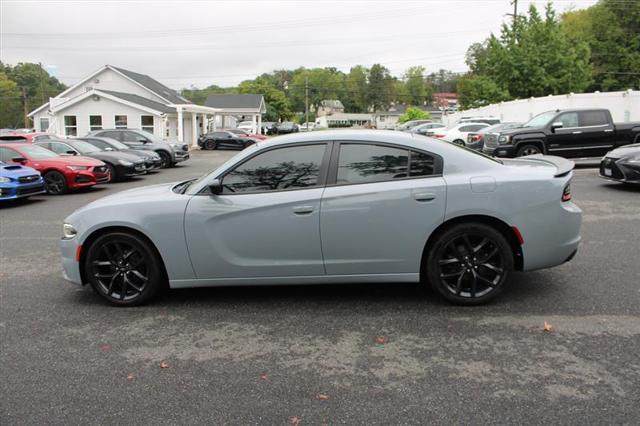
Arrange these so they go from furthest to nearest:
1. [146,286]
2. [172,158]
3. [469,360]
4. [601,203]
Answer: [172,158] → [601,203] → [146,286] → [469,360]

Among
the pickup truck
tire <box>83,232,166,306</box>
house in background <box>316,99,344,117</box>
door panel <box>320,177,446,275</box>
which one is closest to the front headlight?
Result: tire <box>83,232,166,306</box>

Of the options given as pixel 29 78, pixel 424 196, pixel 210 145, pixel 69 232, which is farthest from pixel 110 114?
pixel 29 78

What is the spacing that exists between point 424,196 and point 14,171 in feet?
36.6

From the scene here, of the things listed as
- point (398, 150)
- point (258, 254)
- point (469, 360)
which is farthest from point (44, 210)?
point (469, 360)

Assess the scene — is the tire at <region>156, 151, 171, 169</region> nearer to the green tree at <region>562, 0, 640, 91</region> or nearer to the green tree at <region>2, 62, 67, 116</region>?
the green tree at <region>562, 0, 640, 91</region>

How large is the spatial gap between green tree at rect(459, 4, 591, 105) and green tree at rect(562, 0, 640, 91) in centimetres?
1351

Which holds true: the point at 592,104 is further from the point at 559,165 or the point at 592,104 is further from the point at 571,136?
the point at 559,165

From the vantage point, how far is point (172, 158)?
23547mm

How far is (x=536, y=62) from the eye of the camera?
41219 millimetres

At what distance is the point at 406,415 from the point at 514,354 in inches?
45.9

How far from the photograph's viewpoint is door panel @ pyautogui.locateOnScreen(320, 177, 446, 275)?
4578 mm

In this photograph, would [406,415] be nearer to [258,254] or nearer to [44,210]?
[258,254]

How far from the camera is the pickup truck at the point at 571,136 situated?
1586 centimetres

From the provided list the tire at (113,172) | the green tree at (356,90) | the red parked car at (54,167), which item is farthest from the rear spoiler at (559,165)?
the green tree at (356,90)
